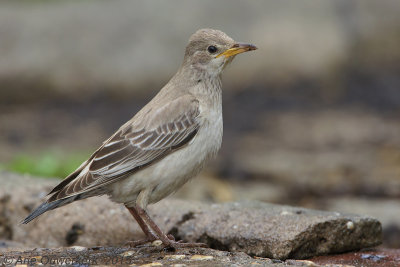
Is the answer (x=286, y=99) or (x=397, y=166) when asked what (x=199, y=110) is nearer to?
(x=397, y=166)

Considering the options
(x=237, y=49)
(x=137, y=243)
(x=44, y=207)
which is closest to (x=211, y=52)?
(x=237, y=49)

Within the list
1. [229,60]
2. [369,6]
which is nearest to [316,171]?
[229,60]

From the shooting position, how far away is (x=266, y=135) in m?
12.1

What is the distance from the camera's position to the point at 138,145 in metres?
5.81

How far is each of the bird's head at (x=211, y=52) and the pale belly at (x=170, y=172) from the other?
Result: 0.71 metres

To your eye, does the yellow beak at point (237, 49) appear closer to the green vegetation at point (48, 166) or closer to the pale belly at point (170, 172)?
the pale belly at point (170, 172)

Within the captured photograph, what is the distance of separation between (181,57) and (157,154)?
808 centimetres

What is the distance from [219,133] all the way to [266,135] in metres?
6.31

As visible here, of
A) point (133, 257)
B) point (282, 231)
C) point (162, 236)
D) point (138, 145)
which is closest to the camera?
point (133, 257)

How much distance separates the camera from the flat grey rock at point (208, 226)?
5.71 meters

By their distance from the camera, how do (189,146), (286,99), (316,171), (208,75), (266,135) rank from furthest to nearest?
(286,99) < (266,135) < (316,171) < (208,75) < (189,146)

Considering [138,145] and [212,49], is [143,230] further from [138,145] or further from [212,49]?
[212,49]

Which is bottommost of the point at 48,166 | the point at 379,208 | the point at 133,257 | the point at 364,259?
the point at 379,208

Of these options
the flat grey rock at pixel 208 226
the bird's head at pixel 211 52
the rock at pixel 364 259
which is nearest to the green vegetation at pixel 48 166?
the flat grey rock at pixel 208 226
